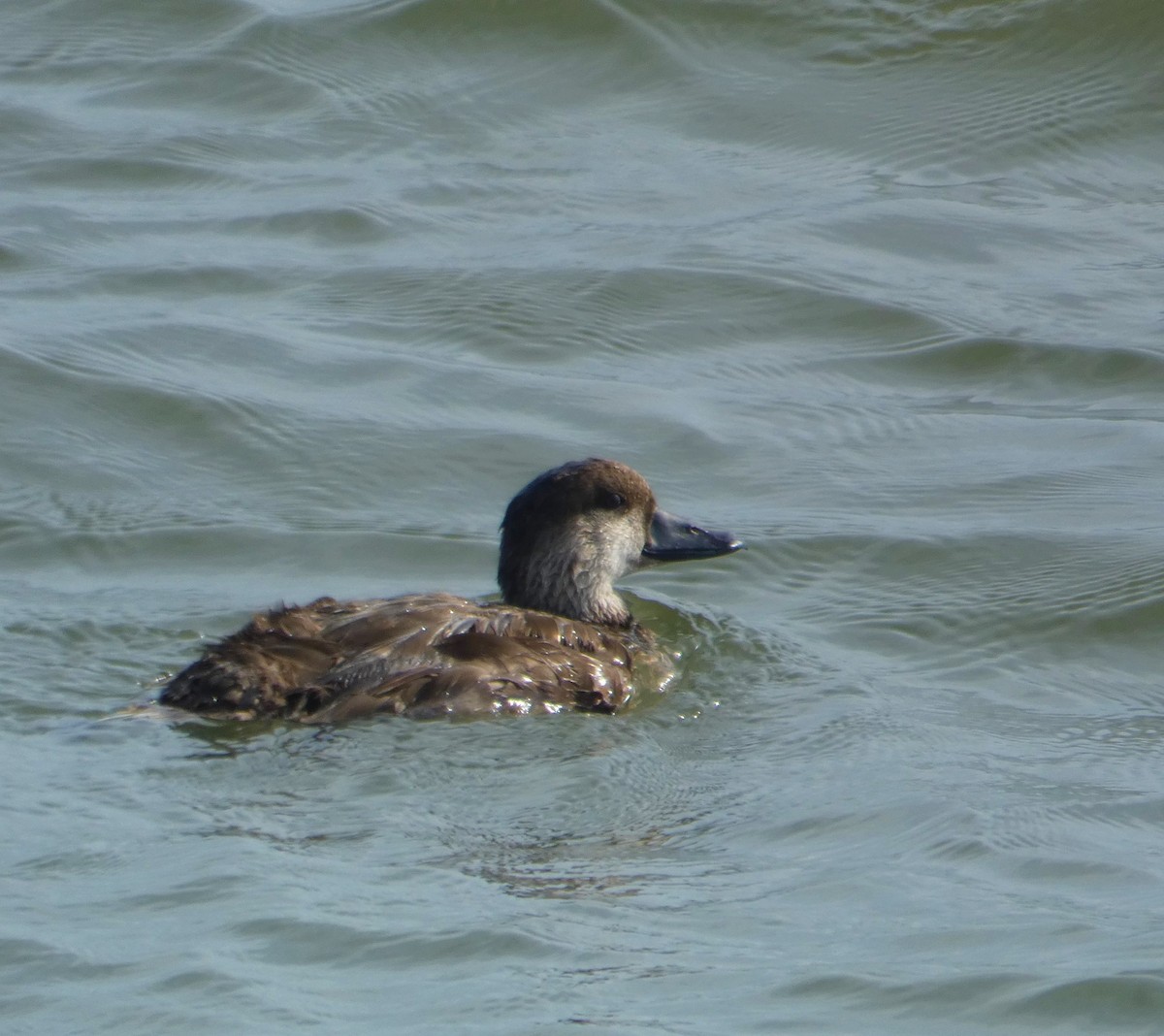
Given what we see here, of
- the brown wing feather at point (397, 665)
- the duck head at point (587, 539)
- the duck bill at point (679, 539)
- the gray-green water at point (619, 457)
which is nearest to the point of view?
the gray-green water at point (619, 457)

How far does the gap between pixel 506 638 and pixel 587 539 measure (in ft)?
3.36

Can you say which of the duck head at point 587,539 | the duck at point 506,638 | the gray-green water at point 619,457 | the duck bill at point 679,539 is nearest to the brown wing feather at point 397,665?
the duck at point 506,638

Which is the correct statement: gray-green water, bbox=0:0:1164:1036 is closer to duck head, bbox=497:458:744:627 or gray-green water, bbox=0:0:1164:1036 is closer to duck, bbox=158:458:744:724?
duck, bbox=158:458:744:724

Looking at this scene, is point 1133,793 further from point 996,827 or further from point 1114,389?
point 1114,389

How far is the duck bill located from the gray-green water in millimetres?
267

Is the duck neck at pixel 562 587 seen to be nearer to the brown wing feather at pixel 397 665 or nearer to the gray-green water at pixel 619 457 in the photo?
the gray-green water at pixel 619 457

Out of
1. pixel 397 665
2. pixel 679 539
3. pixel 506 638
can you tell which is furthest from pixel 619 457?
pixel 397 665

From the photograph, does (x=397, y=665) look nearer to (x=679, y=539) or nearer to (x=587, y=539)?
(x=587, y=539)

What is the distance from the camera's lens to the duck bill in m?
9.02

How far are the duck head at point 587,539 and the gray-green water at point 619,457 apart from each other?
1.01ft

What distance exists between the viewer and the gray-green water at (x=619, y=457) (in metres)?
5.79

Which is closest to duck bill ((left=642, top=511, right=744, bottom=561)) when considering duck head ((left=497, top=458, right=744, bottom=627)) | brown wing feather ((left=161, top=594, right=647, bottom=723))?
duck head ((left=497, top=458, right=744, bottom=627))

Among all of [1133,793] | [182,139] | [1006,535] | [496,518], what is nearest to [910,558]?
[1006,535]

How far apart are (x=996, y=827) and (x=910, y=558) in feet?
9.60
